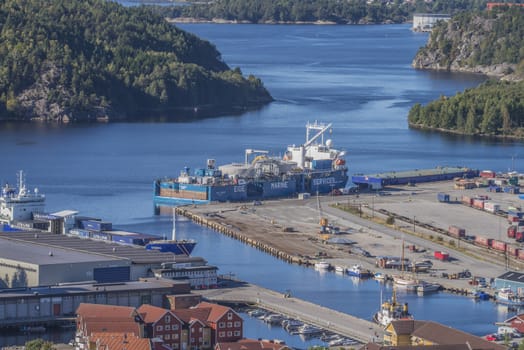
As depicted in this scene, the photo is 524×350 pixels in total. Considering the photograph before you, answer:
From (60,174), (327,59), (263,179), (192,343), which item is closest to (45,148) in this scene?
(60,174)

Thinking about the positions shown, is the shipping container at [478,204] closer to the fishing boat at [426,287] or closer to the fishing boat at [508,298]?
the fishing boat at [426,287]

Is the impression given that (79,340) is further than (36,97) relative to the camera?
No

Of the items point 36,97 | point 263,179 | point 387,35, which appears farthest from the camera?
point 387,35

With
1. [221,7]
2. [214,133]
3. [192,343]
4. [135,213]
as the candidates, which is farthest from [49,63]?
[221,7]

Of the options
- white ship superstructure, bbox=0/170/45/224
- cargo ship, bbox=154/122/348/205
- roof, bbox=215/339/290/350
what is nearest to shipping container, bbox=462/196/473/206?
cargo ship, bbox=154/122/348/205

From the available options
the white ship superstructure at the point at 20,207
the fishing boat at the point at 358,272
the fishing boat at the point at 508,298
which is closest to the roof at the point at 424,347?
the fishing boat at the point at 508,298

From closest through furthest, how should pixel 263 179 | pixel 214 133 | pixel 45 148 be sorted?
pixel 263 179 < pixel 45 148 < pixel 214 133

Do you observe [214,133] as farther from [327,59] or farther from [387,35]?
[387,35]
